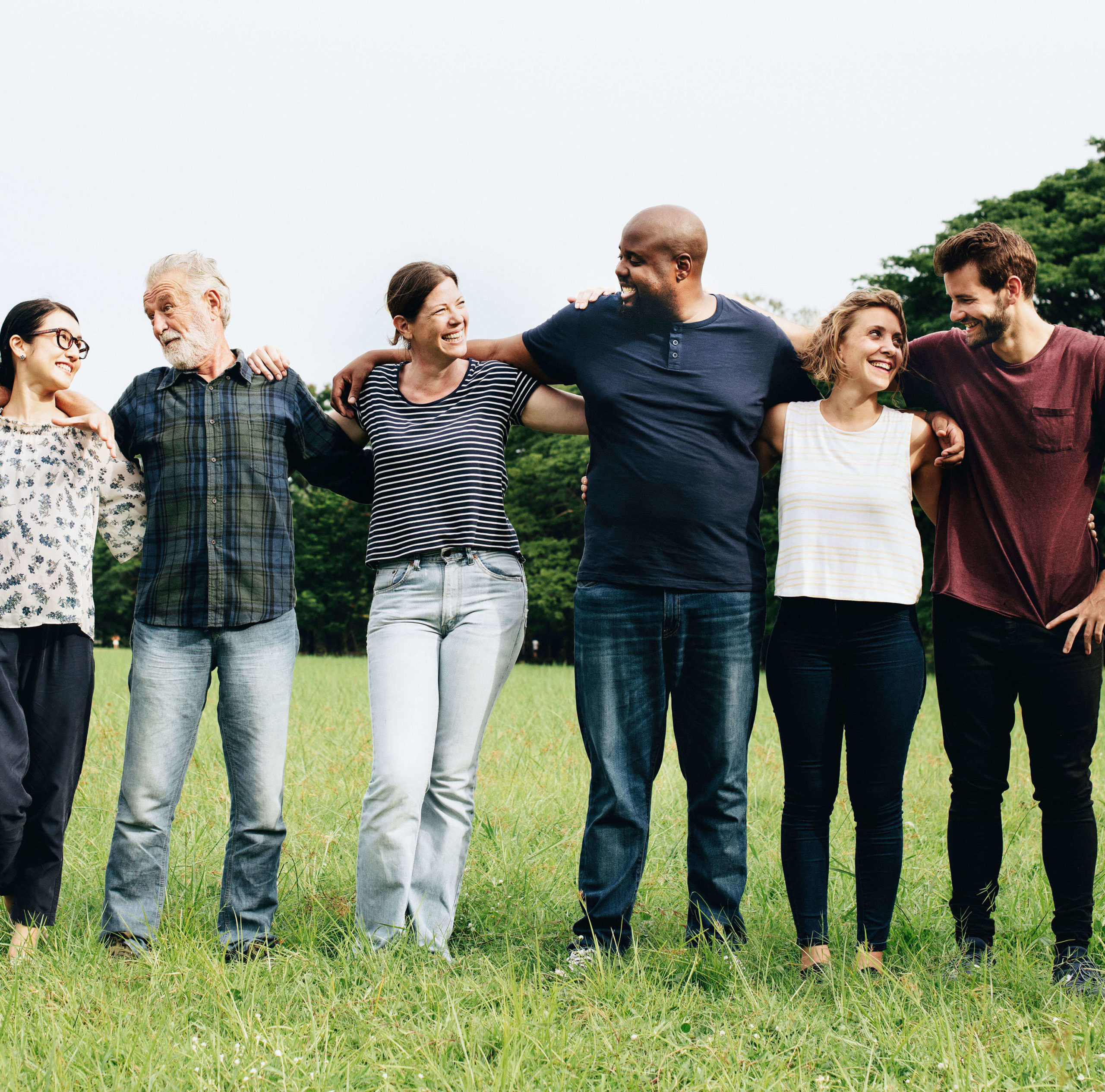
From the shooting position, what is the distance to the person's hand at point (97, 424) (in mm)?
3941

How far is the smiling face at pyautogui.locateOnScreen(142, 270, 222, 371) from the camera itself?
3.99 m

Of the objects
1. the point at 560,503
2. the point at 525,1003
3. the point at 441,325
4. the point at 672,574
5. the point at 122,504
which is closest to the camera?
the point at 525,1003

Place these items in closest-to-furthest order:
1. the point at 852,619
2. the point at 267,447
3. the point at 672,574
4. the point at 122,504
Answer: the point at 852,619 → the point at 672,574 → the point at 267,447 → the point at 122,504

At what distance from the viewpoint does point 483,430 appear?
12.7 ft

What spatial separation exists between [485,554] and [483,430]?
0.45m

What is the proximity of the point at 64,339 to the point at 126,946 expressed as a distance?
7.36ft

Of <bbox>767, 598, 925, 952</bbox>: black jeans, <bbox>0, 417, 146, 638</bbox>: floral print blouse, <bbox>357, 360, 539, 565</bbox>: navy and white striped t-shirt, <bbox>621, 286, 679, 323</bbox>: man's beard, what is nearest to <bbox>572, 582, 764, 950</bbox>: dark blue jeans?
<bbox>767, 598, 925, 952</bbox>: black jeans

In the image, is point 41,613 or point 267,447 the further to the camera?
point 267,447

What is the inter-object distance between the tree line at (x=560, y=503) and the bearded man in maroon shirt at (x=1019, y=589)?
17.3 meters

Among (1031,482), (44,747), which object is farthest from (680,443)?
(44,747)

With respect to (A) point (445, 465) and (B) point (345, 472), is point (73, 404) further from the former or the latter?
(A) point (445, 465)

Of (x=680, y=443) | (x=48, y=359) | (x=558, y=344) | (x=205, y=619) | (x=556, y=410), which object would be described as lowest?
(x=205, y=619)

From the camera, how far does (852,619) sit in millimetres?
3523

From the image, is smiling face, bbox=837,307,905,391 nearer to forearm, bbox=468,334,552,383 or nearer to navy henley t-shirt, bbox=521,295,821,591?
navy henley t-shirt, bbox=521,295,821,591
